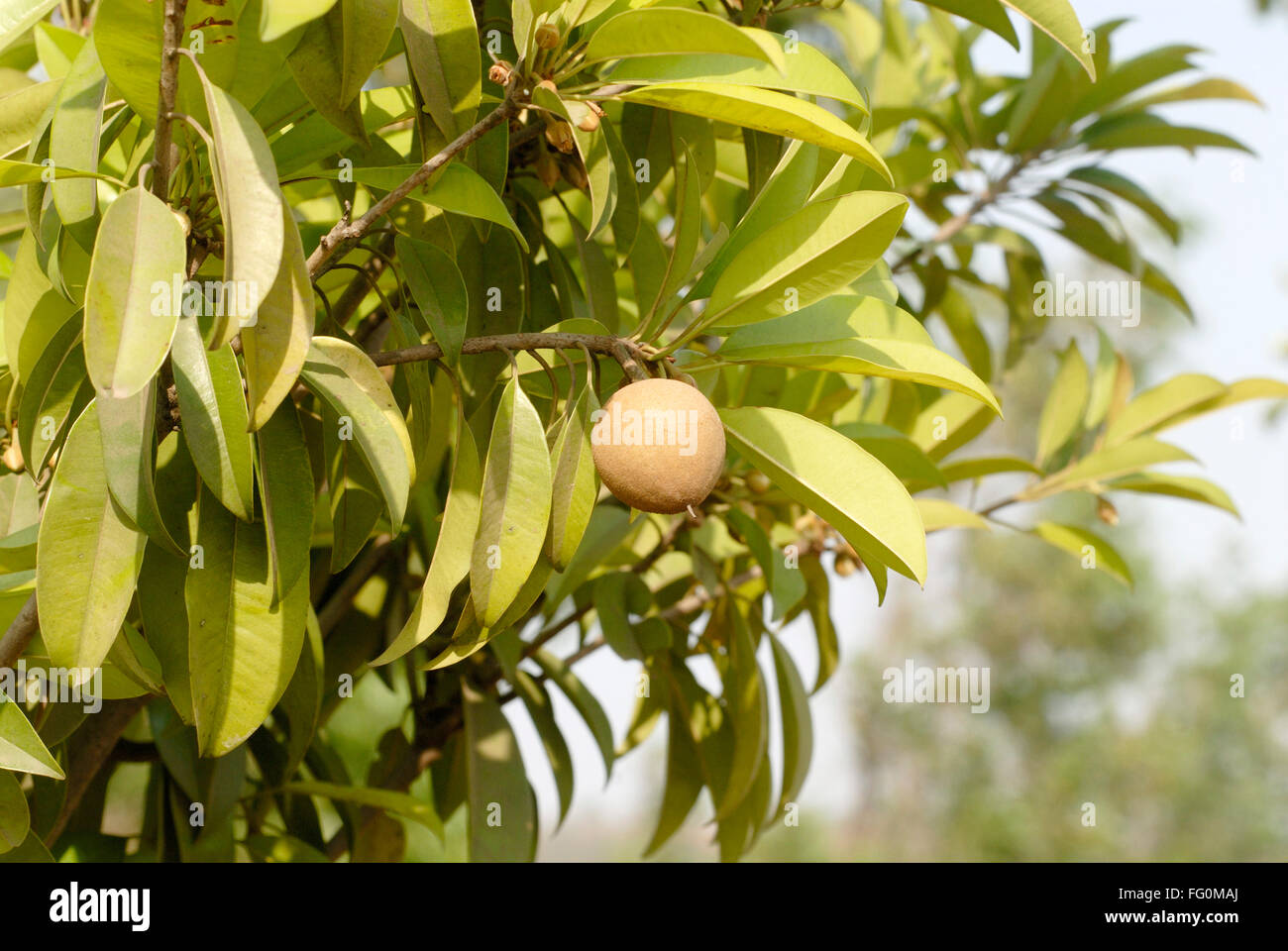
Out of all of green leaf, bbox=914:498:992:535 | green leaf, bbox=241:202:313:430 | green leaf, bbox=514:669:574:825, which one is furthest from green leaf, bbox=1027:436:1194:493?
green leaf, bbox=241:202:313:430

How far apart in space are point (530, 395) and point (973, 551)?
10.5 metres

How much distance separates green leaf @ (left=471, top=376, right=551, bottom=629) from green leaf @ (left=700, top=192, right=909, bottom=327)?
134 millimetres

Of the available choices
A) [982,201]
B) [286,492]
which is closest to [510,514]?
[286,492]

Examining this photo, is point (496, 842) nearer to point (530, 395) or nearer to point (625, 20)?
point (530, 395)

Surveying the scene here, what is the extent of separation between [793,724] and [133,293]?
2.67 feet

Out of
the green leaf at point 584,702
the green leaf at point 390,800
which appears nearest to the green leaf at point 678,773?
the green leaf at point 584,702

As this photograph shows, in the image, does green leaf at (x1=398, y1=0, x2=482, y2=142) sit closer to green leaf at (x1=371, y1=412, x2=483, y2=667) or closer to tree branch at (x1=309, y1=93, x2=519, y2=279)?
tree branch at (x1=309, y1=93, x2=519, y2=279)

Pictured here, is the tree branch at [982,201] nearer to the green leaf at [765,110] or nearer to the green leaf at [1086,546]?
the green leaf at [1086,546]

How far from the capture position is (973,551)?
10.7 m

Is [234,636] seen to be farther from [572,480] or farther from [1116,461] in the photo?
[1116,461]

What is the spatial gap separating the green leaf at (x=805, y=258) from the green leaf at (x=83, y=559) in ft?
1.16

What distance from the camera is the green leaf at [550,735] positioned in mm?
1155

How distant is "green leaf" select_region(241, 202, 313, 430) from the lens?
50cm

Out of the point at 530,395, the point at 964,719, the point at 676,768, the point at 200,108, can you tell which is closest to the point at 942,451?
the point at 676,768
